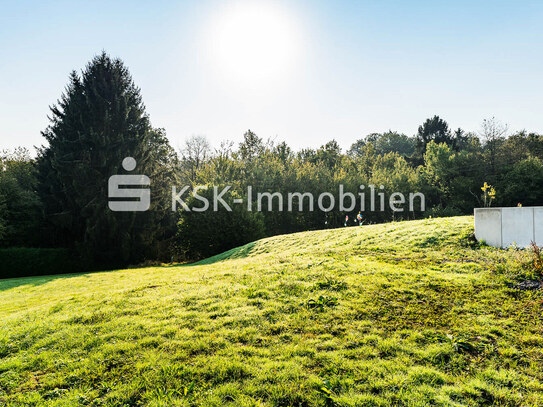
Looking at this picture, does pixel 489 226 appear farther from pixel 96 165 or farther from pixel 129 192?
pixel 96 165

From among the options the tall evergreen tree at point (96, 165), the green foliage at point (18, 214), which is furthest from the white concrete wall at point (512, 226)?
the green foliage at point (18, 214)

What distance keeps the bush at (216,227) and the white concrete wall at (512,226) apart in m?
18.0

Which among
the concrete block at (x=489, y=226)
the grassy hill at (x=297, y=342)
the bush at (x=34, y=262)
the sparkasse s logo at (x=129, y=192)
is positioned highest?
the sparkasse s logo at (x=129, y=192)

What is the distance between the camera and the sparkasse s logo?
23.2 metres

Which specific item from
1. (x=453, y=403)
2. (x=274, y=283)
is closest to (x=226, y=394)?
(x=453, y=403)

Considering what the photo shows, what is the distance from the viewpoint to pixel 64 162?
22859 mm

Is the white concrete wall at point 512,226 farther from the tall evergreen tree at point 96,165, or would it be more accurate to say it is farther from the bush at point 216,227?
the tall evergreen tree at point 96,165

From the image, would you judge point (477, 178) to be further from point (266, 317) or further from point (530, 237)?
point (266, 317)

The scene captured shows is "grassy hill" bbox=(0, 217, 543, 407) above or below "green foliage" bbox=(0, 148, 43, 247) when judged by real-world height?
below

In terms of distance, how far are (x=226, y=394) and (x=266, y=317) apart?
204 cm

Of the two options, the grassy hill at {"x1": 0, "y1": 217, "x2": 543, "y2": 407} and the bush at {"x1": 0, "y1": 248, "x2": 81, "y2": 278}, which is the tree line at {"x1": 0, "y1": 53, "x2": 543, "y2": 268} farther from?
the grassy hill at {"x1": 0, "y1": 217, "x2": 543, "y2": 407}

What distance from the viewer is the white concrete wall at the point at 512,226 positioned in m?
8.65

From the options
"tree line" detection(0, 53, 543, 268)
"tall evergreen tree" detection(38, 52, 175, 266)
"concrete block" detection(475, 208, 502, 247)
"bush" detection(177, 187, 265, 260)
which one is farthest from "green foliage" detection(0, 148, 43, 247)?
"concrete block" detection(475, 208, 502, 247)

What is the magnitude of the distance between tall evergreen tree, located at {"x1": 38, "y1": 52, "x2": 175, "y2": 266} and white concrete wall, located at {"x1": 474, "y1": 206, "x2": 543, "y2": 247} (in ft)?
73.3
